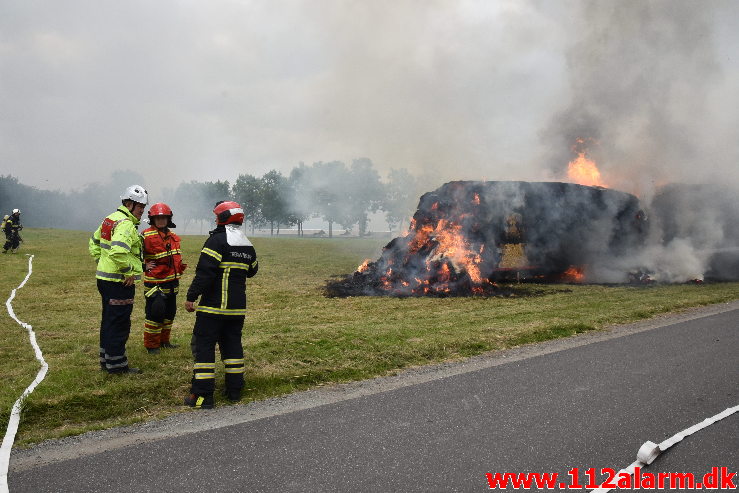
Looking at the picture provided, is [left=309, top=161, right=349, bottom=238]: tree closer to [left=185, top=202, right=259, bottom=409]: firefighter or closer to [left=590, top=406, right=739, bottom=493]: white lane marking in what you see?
[left=185, top=202, right=259, bottom=409]: firefighter

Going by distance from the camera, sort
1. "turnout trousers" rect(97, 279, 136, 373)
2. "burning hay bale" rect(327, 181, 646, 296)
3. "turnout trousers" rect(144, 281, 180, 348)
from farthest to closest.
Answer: "burning hay bale" rect(327, 181, 646, 296) < "turnout trousers" rect(144, 281, 180, 348) < "turnout trousers" rect(97, 279, 136, 373)

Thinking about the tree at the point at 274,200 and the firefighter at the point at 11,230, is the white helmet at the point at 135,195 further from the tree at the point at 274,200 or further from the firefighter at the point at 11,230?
the tree at the point at 274,200

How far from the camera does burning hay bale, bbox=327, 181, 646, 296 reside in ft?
42.4

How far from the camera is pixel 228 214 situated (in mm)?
4719

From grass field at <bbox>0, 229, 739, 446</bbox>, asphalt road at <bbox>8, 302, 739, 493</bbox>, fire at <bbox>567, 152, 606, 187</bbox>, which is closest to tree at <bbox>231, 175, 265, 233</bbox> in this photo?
fire at <bbox>567, 152, 606, 187</bbox>

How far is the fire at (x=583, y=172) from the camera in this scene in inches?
807

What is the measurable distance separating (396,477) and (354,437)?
674mm

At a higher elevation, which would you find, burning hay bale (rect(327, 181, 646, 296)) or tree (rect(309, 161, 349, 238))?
tree (rect(309, 161, 349, 238))

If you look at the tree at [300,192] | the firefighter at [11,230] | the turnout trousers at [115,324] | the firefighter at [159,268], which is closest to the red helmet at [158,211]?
the firefighter at [159,268]

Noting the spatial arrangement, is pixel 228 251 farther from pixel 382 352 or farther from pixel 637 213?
pixel 637 213

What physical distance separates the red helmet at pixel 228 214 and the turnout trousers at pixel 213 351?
0.96 meters

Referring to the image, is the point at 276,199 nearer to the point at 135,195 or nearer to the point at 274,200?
the point at 274,200

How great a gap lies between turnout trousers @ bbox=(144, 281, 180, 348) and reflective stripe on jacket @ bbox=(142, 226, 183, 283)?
107 mm

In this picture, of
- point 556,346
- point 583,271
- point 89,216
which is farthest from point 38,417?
point 89,216
